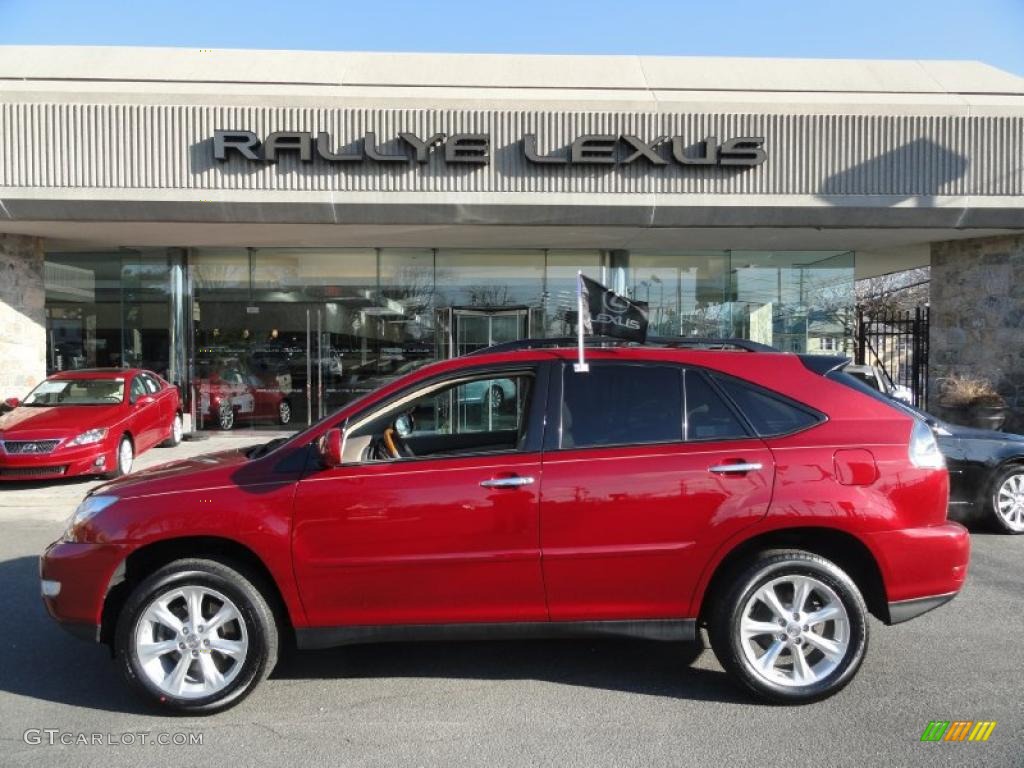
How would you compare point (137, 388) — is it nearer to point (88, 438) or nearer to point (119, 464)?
point (119, 464)

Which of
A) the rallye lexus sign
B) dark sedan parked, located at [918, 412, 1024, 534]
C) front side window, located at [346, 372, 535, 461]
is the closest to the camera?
front side window, located at [346, 372, 535, 461]

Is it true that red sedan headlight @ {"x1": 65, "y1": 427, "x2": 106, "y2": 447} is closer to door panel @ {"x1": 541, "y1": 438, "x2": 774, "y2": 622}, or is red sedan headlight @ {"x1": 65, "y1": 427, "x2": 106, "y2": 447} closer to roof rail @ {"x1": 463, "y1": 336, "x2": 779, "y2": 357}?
roof rail @ {"x1": 463, "y1": 336, "x2": 779, "y2": 357}

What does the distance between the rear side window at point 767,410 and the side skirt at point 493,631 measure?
3.57 feet

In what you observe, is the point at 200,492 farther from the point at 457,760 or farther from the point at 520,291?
the point at 520,291

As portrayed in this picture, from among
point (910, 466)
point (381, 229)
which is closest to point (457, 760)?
point (910, 466)

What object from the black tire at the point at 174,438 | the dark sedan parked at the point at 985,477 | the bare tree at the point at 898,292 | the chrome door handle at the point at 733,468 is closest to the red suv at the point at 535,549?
the chrome door handle at the point at 733,468

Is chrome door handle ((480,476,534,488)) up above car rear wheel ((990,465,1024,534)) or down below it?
above

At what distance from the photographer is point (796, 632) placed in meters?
3.83

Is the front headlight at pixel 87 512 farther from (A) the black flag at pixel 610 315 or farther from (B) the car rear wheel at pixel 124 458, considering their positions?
(B) the car rear wheel at pixel 124 458

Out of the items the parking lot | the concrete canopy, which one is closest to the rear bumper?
the parking lot

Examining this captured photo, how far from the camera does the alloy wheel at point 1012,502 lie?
7434mm

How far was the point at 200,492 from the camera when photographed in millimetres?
3836

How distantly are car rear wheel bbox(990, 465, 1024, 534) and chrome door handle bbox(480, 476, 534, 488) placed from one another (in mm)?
5837

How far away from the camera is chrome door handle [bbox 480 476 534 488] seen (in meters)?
3.79
